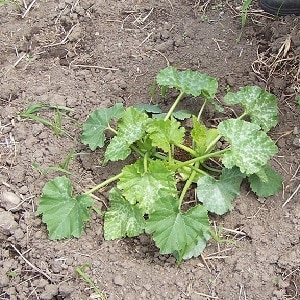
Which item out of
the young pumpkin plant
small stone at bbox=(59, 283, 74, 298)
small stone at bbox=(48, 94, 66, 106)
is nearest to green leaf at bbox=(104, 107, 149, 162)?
the young pumpkin plant

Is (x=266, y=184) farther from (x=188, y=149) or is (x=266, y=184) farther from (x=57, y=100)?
(x=57, y=100)

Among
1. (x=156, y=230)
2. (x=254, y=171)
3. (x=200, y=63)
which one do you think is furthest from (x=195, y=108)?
(x=156, y=230)

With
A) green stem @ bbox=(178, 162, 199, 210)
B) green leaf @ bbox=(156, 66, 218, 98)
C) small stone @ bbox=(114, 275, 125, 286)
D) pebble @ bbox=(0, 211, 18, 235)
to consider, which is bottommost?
small stone @ bbox=(114, 275, 125, 286)

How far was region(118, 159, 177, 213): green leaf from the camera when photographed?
227cm

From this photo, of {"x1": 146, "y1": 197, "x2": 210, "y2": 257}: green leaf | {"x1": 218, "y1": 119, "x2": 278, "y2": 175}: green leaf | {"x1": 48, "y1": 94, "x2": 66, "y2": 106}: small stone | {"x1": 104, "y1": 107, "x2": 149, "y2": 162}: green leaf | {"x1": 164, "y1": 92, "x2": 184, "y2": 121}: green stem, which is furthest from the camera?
{"x1": 48, "y1": 94, "x2": 66, "y2": 106}: small stone

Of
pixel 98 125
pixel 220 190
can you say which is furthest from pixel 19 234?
pixel 220 190

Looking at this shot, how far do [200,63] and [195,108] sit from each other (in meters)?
0.27

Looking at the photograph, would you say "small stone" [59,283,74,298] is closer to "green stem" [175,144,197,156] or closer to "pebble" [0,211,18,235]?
"pebble" [0,211,18,235]

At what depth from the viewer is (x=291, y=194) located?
244cm

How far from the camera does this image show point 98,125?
8.38 feet

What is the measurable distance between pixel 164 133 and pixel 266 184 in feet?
1.48

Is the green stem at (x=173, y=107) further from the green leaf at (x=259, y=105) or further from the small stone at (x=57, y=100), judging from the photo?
the small stone at (x=57, y=100)

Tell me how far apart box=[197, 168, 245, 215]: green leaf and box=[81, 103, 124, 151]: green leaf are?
1.49ft

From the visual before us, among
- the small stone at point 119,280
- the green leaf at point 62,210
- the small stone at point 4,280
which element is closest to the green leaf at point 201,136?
the green leaf at point 62,210
